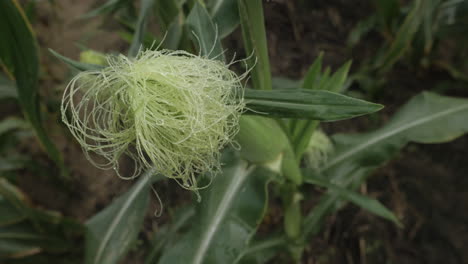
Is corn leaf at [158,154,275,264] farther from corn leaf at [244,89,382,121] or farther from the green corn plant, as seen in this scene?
corn leaf at [244,89,382,121]

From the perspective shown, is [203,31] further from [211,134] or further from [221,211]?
[221,211]

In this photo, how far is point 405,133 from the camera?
1220mm

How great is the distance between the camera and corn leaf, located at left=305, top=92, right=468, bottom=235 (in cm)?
119

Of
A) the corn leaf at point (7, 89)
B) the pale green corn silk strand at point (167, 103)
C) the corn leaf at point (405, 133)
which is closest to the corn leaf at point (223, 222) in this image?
the pale green corn silk strand at point (167, 103)

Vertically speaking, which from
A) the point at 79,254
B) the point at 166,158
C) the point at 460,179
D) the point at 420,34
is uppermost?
the point at 166,158

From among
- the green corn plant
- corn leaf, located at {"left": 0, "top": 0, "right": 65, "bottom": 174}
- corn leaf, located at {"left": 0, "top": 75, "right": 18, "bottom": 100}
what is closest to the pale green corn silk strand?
the green corn plant

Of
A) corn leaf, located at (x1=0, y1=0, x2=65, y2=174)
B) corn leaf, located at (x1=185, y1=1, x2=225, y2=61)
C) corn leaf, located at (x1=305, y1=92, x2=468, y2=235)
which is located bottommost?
corn leaf, located at (x1=305, y1=92, x2=468, y2=235)

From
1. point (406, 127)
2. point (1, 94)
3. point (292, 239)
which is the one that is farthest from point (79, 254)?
point (406, 127)

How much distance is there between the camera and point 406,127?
123cm

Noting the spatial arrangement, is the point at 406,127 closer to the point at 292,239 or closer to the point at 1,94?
the point at 292,239

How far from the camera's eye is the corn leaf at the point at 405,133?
119 cm

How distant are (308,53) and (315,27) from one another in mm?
280

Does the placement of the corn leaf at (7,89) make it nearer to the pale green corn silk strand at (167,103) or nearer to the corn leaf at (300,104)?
the pale green corn silk strand at (167,103)

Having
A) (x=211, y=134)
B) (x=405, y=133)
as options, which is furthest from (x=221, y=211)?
(x=405, y=133)
